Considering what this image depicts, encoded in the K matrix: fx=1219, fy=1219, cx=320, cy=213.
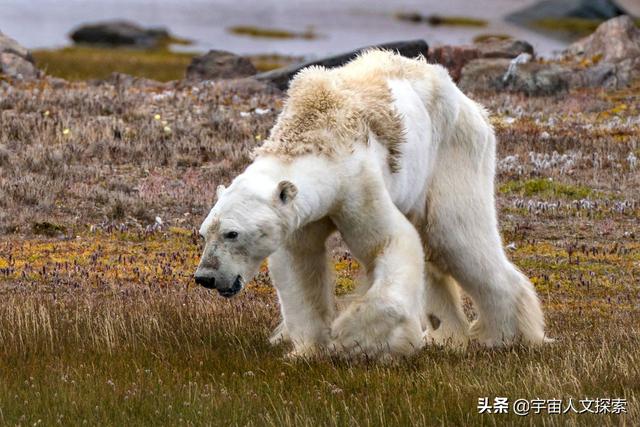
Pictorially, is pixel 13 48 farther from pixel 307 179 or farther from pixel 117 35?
pixel 117 35

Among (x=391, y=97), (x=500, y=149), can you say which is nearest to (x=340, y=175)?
(x=391, y=97)

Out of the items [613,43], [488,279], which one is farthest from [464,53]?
[488,279]

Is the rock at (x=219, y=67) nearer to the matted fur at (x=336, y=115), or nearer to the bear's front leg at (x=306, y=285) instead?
the matted fur at (x=336, y=115)

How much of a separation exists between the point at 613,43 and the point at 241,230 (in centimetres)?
2401

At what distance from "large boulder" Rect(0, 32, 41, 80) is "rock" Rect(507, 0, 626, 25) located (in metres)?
78.0

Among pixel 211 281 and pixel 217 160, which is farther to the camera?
pixel 217 160

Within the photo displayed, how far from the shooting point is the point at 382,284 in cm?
733

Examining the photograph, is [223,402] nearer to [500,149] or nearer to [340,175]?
[340,175]

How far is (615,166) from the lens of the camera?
58.5 feet

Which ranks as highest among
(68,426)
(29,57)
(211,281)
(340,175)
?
(340,175)

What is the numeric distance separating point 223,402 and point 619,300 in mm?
5633

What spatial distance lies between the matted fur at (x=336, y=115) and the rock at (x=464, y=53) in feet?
62.8

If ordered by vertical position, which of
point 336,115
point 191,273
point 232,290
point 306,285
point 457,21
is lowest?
point 457,21

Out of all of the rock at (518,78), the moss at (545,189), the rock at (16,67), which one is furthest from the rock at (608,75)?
the rock at (16,67)
